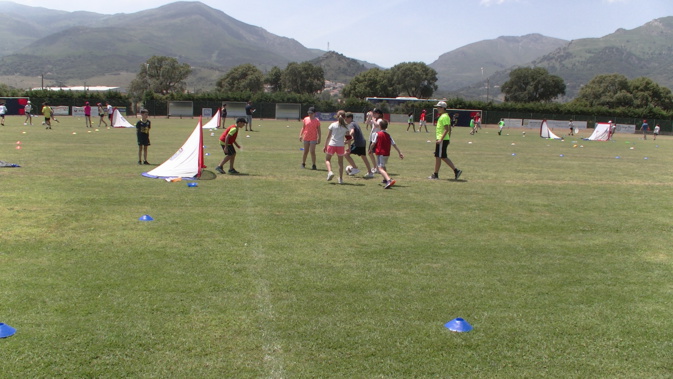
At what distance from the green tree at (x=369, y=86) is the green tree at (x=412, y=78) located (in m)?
10.3

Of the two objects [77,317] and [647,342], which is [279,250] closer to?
[77,317]

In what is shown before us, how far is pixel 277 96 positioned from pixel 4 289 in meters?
68.8

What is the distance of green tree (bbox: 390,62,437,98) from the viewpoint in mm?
149750

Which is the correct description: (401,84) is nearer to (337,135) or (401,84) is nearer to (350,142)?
(350,142)

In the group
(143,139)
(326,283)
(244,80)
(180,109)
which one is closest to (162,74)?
(244,80)

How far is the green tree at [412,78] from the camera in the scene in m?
150

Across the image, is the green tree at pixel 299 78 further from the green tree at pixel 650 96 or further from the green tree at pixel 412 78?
the green tree at pixel 650 96

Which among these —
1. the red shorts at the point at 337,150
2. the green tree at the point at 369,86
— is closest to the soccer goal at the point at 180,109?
the red shorts at the point at 337,150

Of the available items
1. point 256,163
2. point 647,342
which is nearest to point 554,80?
point 256,163

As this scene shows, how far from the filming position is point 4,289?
17.3 feet

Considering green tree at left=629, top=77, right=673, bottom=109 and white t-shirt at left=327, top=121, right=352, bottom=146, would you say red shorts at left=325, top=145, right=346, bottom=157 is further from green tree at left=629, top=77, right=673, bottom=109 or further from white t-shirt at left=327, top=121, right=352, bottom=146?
green tree at left=629, top=77, right=673, bottom=109

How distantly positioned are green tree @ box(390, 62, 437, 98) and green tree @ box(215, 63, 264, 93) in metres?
36.3

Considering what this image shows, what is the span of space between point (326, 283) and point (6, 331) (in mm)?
2926

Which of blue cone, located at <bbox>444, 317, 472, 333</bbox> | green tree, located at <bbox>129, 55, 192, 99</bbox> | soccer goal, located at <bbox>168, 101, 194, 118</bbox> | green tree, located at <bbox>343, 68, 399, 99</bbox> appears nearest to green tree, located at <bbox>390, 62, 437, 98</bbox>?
green tree, located at <bbox>343, 68, 399, 99</bbox>
